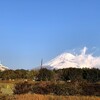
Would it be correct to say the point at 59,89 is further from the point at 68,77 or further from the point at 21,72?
the point at 21,72

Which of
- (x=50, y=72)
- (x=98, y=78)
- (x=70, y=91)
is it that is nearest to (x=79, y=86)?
(x=70, y=91)

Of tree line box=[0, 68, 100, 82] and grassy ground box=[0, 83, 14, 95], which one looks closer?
grassy ground box=[0, 83, 14, 95]

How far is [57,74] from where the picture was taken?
297 ft

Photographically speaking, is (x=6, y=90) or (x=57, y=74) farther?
(x=57, y=74)

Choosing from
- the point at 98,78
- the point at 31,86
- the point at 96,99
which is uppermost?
the point at 98,78

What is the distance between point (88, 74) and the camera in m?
83.5

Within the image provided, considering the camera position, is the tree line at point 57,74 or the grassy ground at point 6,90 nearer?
the grassy ground at point 6,90

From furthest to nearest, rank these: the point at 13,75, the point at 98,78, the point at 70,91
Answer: the point at 13,75 → the point at 98,78 → the point at 70,91

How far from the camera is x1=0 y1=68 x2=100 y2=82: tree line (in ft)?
273

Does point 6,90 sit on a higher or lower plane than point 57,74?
lower

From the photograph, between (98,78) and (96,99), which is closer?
(96,99)

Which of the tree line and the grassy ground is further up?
the tree line

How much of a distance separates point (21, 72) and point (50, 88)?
63281 millimetres

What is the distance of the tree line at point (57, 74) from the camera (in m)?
83.3
